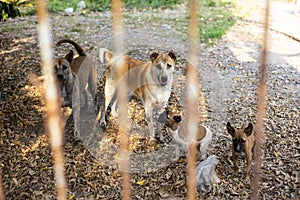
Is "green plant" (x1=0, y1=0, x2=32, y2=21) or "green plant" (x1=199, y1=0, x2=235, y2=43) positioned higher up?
"green plant" (x1=0, y1=0, x2=32, y2=21)

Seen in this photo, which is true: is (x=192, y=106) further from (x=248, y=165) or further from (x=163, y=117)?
(x=248, y=165)

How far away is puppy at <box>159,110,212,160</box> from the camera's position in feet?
9.92

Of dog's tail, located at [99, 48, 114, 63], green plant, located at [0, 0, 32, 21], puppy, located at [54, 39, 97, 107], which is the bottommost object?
puppy, located at [54, 39, 97, 107]

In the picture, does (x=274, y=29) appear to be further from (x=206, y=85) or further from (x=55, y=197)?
(x=55, y=197)

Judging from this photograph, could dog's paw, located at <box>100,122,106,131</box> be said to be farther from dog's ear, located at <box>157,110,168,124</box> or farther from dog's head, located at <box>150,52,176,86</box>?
dog's head, located at <box>150,52,176,86</box>

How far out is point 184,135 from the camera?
3.08 metres

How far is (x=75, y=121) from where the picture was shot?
3578mm

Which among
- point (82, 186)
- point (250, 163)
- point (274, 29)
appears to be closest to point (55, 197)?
point (82, 186)

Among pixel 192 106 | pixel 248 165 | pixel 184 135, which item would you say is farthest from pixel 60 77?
pixel 248 165

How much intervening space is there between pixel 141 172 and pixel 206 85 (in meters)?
1.72

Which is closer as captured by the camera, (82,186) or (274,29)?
(82,186)

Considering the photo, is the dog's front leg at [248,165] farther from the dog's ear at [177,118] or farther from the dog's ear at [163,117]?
the dog's ear at [163,117]

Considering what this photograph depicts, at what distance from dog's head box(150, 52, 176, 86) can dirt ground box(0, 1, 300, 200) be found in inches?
22.9

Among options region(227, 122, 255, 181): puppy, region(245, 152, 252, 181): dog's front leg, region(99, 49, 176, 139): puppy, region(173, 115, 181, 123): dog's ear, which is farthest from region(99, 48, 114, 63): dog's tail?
region(245, 152, 252, 181): dog's front leg
